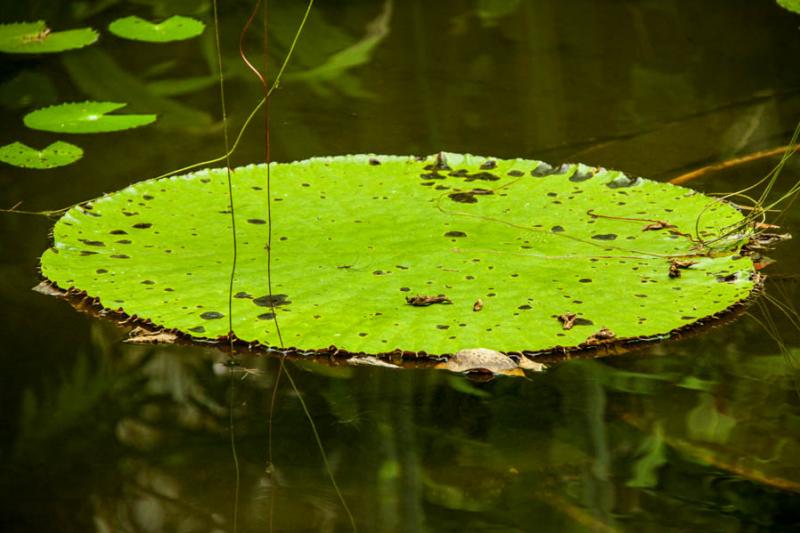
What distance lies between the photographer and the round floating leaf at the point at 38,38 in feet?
11.0

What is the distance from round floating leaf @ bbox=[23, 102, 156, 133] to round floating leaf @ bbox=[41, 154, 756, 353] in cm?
43

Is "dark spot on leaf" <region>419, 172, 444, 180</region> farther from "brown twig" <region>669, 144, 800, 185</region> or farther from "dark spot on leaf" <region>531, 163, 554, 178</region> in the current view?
"brown twig" <region>669, 144, 800, 185</region>

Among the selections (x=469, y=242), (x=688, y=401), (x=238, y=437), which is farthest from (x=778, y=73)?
(x=238, y=437)

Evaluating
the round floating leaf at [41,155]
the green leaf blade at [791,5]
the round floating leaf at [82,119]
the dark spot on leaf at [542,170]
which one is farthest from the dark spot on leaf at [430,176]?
the green leaf blade at [791,5]

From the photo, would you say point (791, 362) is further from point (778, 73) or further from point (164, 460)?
point (778, 73)

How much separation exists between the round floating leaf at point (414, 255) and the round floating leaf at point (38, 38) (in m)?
1.23

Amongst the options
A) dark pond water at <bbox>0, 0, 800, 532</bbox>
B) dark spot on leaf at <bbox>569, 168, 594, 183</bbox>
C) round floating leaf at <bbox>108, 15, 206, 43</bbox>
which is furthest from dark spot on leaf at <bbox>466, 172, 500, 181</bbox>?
round floating leaf at <bbox>108, 15, 206, 43</bbox>

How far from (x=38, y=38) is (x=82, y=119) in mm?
807

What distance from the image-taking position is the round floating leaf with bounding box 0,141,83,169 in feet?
8.27

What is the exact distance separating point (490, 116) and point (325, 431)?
151 cm

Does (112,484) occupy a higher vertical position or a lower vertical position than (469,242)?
lower

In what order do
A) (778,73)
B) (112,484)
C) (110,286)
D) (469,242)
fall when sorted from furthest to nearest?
(778,73), (469,242), (110,286), (112,484)

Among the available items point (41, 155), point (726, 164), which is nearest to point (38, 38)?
point (41, 155)

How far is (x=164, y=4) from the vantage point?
3.96m
